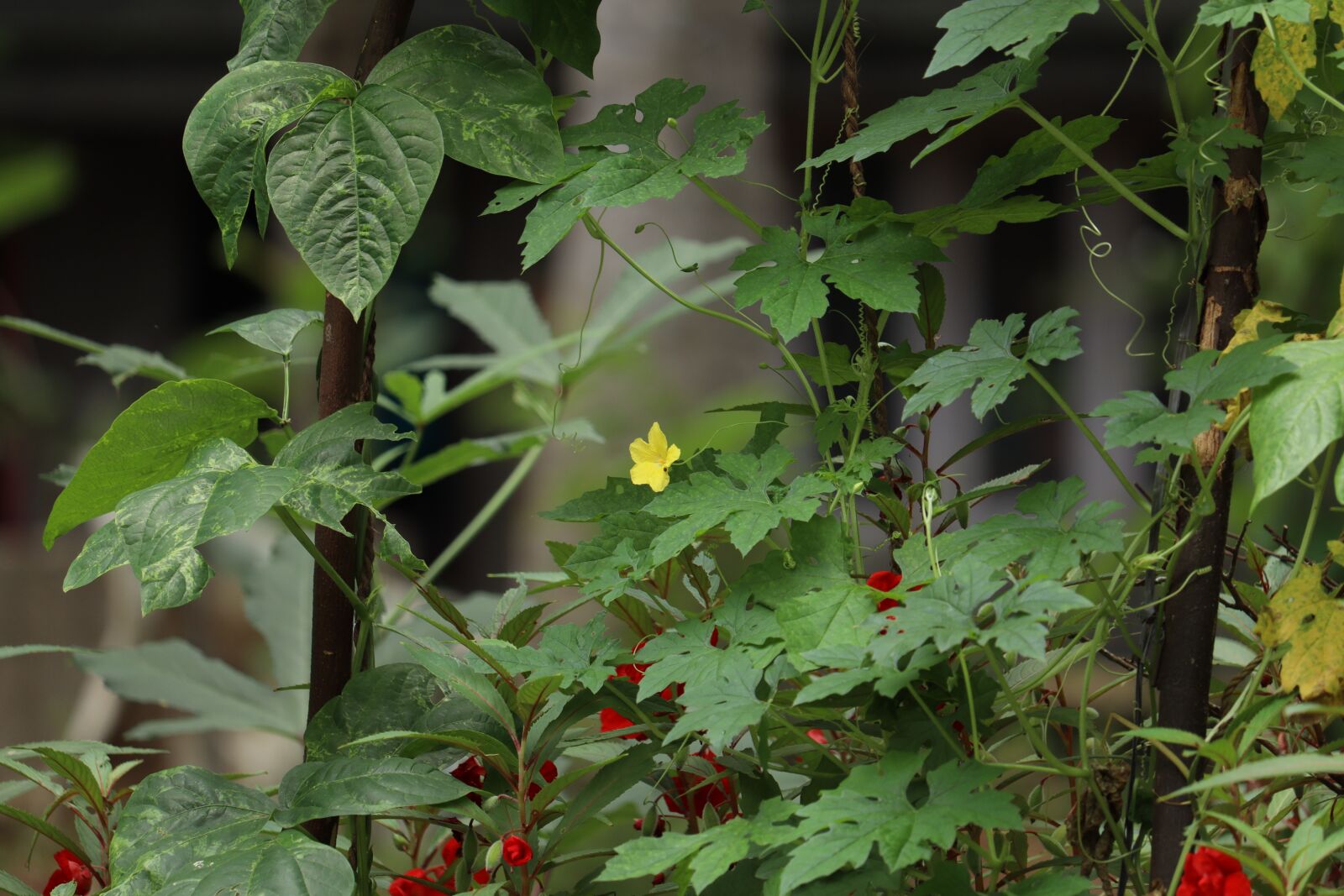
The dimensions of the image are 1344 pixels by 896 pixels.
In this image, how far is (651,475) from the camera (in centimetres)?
83

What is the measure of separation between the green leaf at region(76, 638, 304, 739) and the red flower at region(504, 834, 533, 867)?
59 centimetres

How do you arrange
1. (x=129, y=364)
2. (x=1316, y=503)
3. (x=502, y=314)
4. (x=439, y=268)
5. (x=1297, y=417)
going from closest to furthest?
(x=1297, y=417) < (x=1316, y=503) < (x=129, y=364) < (x=502, y=314) < (x=439, y=268)

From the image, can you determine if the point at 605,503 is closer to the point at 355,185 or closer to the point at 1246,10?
the point at 355,185

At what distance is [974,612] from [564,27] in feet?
1.57

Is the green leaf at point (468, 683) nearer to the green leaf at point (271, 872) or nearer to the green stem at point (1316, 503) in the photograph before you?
the green leaf at point (271, 872)

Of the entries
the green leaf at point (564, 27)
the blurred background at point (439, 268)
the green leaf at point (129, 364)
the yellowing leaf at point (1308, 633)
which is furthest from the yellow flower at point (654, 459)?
the blurred background at point (439, 268)

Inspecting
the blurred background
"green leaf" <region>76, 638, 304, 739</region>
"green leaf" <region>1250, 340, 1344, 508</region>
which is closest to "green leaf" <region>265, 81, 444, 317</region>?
"green leaf" <region>1250, 340, 1344, 508</region>

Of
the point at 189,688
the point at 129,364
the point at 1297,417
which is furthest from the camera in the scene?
the point at 189,688

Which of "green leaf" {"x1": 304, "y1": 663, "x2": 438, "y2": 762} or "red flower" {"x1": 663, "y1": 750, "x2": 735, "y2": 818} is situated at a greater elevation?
"green leaf" {"x1": 304, "y1": 663, "x2": 438, "y2": 762}

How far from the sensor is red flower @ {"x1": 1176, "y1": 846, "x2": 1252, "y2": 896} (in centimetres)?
66

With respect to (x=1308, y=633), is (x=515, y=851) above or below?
below

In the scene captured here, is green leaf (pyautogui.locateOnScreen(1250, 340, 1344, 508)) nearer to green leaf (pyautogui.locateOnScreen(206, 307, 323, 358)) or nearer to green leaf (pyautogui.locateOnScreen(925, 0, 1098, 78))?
green leaf (pyautogui.locateOnScreen(925, 0, 1098, 78))

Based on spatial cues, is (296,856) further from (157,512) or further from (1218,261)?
(1218,261)

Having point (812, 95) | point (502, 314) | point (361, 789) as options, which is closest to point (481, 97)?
point (812, 95)
